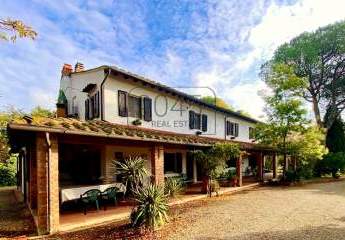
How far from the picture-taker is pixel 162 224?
10.3 meters

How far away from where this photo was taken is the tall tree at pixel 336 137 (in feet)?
108

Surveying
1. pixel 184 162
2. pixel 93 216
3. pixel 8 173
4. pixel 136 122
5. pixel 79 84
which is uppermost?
pixel 79 84

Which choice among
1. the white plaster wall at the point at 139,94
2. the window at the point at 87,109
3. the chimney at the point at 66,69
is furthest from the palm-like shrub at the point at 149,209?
the chimney at the point at 66,69

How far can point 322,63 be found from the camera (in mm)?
35719

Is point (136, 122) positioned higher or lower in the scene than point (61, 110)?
lower

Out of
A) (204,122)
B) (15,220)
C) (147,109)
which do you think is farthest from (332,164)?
(15,220)

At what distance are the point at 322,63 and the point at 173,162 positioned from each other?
2272 cm

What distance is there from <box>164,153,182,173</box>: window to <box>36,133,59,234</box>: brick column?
1220 centimetres

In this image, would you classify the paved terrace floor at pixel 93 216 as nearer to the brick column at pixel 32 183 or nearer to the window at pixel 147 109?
the brick column at pixel 32 183

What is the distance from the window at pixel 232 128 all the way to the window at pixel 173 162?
7.39 meters

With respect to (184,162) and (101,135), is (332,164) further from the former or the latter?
(101,135)

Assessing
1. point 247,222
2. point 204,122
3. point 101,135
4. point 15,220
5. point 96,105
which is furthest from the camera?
point 204,122

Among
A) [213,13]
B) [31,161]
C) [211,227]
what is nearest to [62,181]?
[31,161]

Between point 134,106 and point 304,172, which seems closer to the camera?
point 134,106
